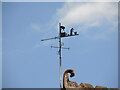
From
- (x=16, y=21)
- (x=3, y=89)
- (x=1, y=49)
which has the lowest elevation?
(x=3, y=89)

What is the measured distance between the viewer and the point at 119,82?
11.6ft

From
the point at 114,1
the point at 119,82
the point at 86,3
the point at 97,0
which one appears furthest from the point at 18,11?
the point at 119,82

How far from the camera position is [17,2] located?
3.56 meters


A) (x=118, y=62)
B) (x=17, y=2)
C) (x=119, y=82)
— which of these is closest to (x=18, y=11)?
(x=17, y=2)

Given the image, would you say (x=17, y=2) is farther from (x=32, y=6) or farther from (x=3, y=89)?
(x=3, y=89)

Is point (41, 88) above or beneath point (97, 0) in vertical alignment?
beneath

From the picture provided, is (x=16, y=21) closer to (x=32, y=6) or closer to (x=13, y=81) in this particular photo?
(x=32, y=6)

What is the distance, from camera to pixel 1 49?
3473mm

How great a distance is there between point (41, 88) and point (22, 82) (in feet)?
1.24

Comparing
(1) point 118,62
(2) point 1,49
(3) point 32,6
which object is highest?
(3) point 32,6

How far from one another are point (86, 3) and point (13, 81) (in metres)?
2.04

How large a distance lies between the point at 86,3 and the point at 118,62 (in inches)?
50.9

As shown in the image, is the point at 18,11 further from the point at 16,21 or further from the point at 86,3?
the point at 86,3

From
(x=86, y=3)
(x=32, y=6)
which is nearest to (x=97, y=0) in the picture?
(x=86, y=3)
